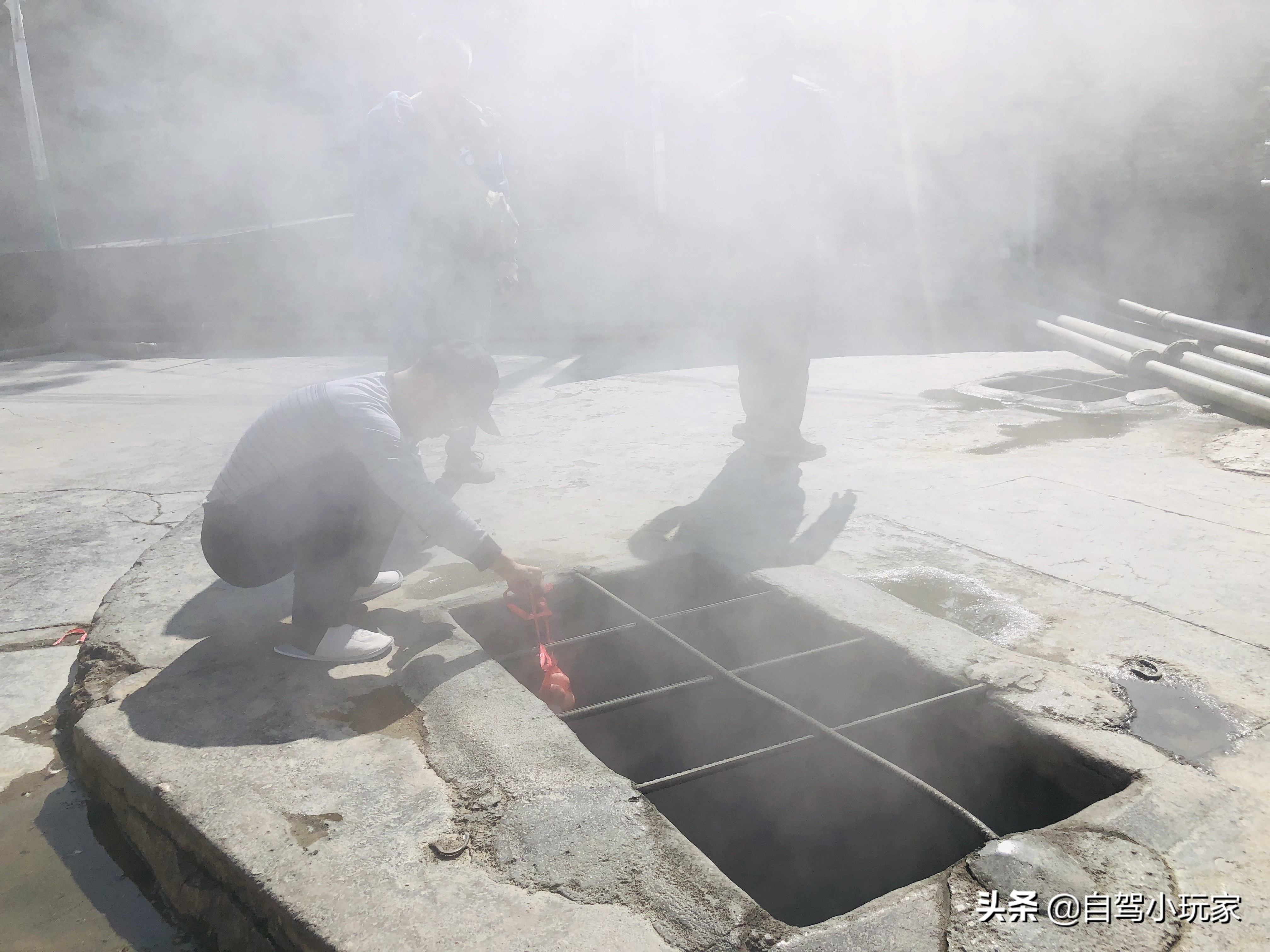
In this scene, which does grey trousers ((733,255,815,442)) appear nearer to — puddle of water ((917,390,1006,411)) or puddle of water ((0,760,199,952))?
puddle of water ((917,390,1006,411))

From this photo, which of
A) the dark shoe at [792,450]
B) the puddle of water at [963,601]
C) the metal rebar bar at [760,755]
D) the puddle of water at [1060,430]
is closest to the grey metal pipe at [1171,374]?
the puddle of water at [1060,430]

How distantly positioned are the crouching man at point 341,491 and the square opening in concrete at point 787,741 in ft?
1.08

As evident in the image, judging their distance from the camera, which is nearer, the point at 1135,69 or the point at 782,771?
the point at 782,771

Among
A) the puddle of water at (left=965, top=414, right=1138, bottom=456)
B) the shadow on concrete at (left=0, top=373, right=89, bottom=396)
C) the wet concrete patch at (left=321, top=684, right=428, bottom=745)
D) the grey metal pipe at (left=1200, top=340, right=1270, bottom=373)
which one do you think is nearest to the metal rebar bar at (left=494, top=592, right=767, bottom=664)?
the wet concrete patch at (left=321, top=684, right=428, bottom=745)

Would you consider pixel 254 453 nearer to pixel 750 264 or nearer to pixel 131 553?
pixel 131 553

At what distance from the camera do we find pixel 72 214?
40.2 ft

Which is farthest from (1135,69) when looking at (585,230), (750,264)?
(750,264)

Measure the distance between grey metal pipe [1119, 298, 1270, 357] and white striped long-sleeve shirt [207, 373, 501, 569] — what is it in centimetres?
440

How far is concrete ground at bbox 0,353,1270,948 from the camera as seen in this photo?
5.47 ft

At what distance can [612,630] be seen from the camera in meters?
2.13

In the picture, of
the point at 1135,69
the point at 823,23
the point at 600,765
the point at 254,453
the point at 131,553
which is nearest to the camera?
the point at 600,765

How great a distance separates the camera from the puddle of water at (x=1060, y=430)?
353 cm

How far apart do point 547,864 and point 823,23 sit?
620cm

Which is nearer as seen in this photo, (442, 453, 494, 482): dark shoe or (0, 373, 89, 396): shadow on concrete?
(442, 453, 494, 482): dark shoe
